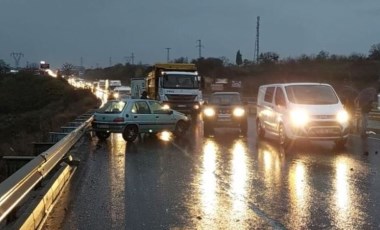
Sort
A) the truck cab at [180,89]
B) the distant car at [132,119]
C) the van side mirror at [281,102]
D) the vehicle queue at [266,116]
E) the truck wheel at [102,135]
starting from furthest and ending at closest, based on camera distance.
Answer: the truck cab at [180,89], the truck wheel at [102,135], the distant car at [132,119], the van side mirror at [281,102], the vehicle queue at [266,116]

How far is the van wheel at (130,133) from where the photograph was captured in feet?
64.7

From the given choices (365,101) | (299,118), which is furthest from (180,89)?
(299,118)

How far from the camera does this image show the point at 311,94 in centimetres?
1750

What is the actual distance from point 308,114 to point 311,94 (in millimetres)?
1330

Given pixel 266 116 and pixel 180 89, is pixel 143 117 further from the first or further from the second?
pixel 180 89

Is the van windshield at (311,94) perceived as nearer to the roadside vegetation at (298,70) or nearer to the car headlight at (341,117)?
the car headlight at (341,117)

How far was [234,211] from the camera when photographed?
805cm

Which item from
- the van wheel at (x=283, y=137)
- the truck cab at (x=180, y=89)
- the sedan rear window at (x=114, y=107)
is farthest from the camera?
the truck cab at (x=180, y=89)

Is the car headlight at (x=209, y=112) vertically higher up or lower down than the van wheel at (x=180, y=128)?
higher up

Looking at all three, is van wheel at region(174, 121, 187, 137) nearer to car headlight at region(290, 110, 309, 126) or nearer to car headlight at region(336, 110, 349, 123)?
car headlight at region(290, 110, 309, 126)

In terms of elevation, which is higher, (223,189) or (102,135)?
(223,189)

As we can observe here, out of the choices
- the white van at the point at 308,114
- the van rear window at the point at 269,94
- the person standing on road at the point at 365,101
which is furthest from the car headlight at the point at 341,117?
the person standing on road at the point at 365,101

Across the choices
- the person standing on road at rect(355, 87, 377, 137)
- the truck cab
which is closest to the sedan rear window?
the person standing on road at rect(355, 87, 377, 137)

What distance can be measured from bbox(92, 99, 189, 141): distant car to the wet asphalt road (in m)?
2.72
